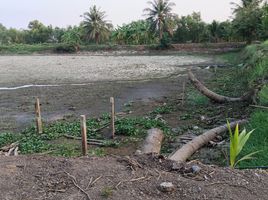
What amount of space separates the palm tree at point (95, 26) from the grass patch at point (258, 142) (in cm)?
6199

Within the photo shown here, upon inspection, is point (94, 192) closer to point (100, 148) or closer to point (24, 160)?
point (24, 160)

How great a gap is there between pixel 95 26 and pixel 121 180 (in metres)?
66.6

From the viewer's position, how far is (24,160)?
16.3 feet

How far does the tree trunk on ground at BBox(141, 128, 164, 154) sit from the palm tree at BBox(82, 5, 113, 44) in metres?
60.3

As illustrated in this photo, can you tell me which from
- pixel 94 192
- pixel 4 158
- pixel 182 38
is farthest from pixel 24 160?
pixel 182 38

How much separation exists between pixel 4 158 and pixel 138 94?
1374 cm

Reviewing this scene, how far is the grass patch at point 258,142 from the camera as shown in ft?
Result: 21.8

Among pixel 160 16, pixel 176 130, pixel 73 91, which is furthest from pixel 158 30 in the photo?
pixel 176 130

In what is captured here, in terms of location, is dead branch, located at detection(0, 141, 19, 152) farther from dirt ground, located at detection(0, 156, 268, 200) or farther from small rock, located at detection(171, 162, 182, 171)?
small rock, located at detection(171, 162, 182, 171)

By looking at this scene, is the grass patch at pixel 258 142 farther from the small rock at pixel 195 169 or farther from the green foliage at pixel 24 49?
the green foliage at pixel 24 49

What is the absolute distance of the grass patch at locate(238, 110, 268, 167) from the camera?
21.8 ft

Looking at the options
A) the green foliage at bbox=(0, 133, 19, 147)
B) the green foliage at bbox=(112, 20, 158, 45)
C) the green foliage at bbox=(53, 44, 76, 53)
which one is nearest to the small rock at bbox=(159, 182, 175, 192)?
the green foliage at bbox=(0, 133, 19, 147)

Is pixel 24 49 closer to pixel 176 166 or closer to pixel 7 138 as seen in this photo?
pixel 7 138

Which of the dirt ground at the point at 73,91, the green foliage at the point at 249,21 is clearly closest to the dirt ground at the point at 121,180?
the dirt ground at the point at 73,91
